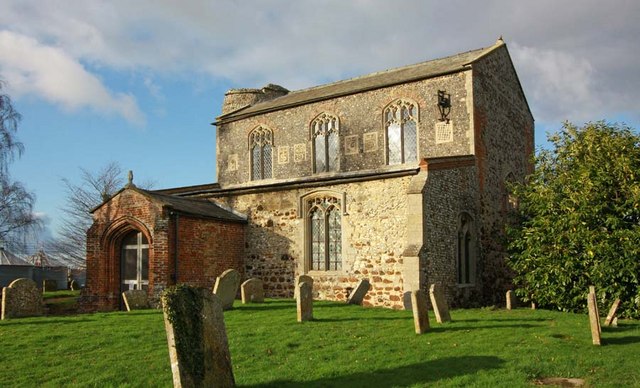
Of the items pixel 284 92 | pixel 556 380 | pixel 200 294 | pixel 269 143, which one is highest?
pixel 284 92

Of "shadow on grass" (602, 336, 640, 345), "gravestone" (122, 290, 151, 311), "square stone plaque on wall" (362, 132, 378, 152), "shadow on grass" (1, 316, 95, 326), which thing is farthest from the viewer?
"square stone plaque on wall" (362, 132, 378, 152)

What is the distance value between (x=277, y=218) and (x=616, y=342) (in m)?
12.3

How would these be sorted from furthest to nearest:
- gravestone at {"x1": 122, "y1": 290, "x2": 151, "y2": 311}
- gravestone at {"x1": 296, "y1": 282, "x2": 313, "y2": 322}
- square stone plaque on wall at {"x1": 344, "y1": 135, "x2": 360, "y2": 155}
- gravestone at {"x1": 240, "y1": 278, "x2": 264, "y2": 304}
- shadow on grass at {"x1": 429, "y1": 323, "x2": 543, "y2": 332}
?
square stone plaque on wall at {"x1": 344, "y1": 135, "x2": 360, "y2": 155}, gravestone at {"x1": 240, "y1": 278, "x2": 264, "y2": 304}, gravestone at {"x1": 122, "y1": 290, "x2": 151, "y2": 311}, gravestone at {"x1": 296, "y1": 282, "x2": 313, "y2": 322}, shadow on grass at {"x1": 429, "y1": 323, "x2": 543, "y2": 332}

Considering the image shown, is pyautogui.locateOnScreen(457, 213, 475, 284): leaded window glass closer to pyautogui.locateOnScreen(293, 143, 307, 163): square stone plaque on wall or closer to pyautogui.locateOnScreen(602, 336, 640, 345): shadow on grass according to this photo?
pyautogui.locateOnScreen(602, 336, 640, 345): shadow on grass

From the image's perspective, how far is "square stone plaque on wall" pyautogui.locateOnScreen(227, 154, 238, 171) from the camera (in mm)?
27184

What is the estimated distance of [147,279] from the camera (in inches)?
776

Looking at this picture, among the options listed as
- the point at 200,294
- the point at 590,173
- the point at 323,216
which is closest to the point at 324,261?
the point at 323,216

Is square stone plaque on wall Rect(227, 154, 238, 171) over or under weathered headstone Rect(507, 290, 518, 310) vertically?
over

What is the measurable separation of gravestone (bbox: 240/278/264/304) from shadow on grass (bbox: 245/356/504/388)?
868 centimetres

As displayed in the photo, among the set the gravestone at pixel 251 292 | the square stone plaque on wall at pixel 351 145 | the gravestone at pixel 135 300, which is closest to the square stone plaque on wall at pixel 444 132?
the square stone plaque on wall at pixel 351 145

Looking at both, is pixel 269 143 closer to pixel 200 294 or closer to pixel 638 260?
pixel 638 260

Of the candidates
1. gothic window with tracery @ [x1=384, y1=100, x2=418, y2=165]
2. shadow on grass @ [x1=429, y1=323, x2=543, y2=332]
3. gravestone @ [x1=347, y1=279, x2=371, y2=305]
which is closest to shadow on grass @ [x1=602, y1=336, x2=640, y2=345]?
shadow on grass @ [x1=429, y1=323, x2=543, y2=332]

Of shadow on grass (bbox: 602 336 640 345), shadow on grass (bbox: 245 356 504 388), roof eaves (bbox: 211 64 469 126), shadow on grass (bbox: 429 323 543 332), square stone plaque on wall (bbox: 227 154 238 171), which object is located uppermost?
roof eaves (bbox: 211 64 469 126)

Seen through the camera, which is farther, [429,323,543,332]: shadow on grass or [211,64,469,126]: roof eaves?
[211,64,469,126]: roof eaves
